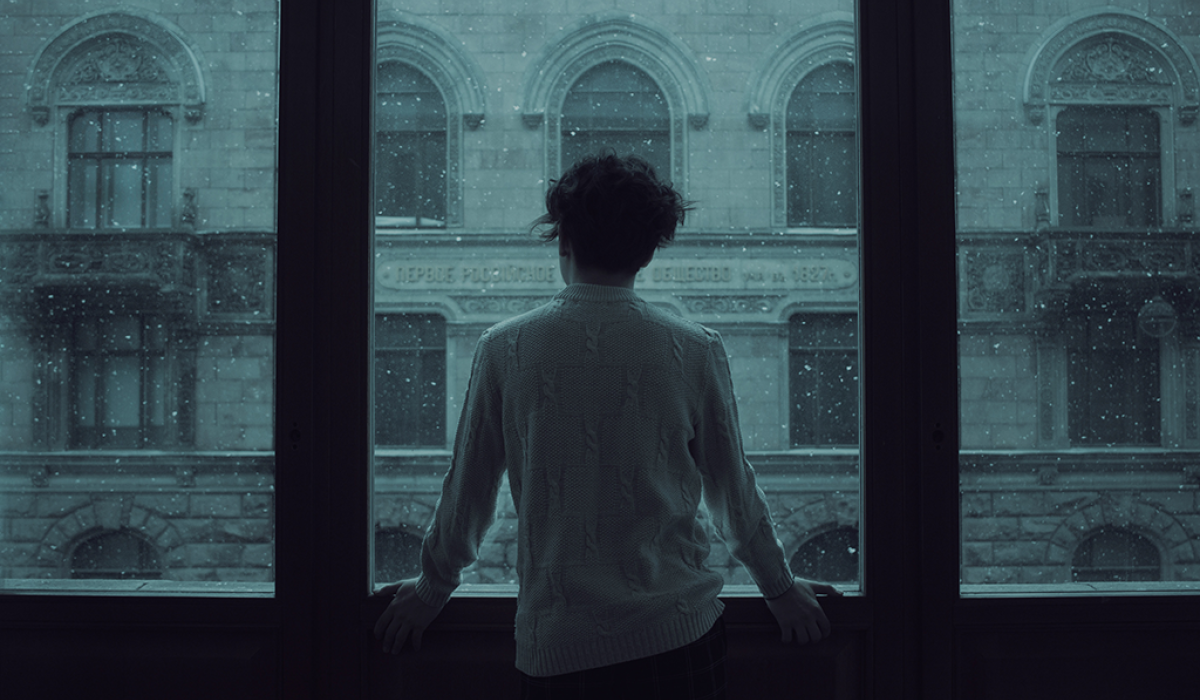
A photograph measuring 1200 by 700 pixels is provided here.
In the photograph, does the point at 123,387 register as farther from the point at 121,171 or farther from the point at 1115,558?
the point at 1115,558

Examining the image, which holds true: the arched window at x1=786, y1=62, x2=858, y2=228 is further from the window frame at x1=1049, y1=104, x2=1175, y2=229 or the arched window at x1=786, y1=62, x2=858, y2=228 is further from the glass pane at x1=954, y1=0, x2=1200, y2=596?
the window frame at x1=1049, y1=104, x2=1175, y2=229

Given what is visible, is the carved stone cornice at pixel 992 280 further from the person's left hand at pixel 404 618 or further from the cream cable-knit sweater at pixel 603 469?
the person's left hand at pixel 404 618

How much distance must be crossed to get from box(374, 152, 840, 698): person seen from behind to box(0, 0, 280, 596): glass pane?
0.70 meters

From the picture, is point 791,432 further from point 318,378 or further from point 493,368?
point 318,378

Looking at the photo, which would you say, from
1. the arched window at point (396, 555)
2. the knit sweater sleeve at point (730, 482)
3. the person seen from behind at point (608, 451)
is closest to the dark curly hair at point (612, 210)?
the person seen from behind at point (608, 451)

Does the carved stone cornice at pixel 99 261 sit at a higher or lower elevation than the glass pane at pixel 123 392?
higher

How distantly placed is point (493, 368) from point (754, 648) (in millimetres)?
733

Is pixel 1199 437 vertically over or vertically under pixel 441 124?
under

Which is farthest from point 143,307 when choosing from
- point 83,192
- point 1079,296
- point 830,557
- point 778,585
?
point 1079,296

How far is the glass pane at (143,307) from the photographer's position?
145cm

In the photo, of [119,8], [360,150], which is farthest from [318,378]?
[119,8]

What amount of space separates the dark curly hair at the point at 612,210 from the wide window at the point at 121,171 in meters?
0.93

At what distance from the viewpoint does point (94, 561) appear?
4.79 feet

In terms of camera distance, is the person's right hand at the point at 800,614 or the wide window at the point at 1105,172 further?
the wide window at the point at 1105,172
